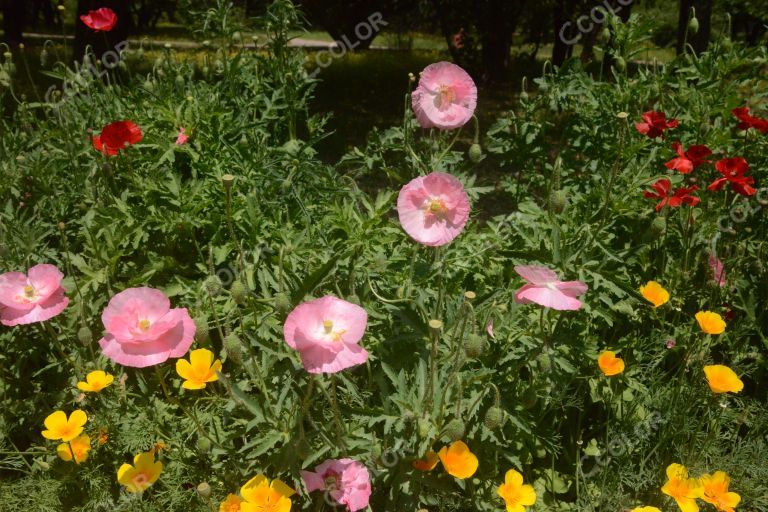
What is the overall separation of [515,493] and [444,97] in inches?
47.1

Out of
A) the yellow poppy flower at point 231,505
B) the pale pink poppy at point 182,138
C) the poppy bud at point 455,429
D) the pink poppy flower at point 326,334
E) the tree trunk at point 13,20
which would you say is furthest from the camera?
the tree trunk at point 13,20

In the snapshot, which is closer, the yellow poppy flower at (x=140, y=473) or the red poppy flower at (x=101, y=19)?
the yellow poppy flower at (x=140, y=473)

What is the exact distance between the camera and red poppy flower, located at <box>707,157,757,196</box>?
2.36 m

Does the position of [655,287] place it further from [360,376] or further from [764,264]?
[360,376]

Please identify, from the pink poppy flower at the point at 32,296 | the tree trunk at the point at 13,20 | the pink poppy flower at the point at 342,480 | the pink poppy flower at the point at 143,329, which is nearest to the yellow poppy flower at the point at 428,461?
the pink poppy flower at the point at 342,480

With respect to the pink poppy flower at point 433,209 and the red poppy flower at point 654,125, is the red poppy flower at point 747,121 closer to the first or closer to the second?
the red poppy flower at point 654,125

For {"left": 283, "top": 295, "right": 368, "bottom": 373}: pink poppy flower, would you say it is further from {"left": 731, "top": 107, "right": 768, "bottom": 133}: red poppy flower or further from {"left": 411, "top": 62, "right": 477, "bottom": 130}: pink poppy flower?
{"left": 731, "top": 107, "right": 768, "bottom": 133}: red poppy flower

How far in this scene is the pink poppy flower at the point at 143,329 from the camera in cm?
160

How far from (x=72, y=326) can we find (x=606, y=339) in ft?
6.55

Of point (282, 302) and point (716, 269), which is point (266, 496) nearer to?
point (282, 302)

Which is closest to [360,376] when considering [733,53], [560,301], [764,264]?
[560,301]

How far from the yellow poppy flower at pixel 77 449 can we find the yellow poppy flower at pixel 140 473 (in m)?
0.23

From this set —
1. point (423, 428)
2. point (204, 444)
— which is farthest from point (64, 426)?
Result: point (423, 428)

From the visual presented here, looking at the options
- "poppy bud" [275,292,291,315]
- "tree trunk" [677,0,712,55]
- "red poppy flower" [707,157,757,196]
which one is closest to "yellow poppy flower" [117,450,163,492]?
"poppy bud" [275,292,291,315]
